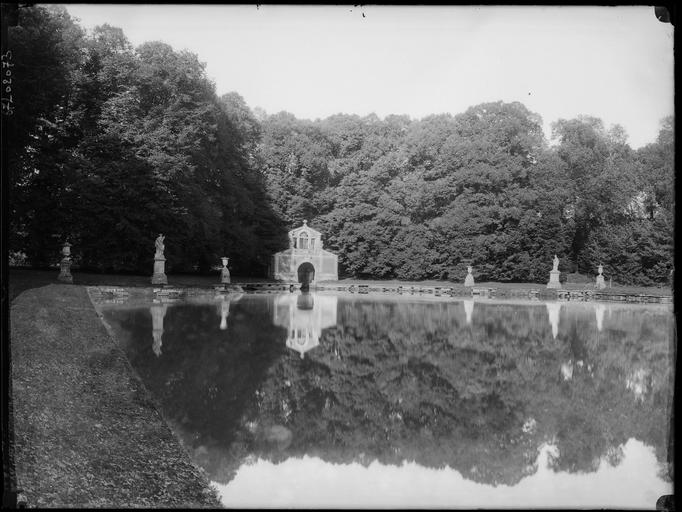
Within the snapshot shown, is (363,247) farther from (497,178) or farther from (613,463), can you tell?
(613,463)

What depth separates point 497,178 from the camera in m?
22.6

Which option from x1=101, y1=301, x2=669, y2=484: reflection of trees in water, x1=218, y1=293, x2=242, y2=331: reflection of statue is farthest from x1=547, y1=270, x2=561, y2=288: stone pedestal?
x1=218, y1=293, x2=242, y2=331: reflection of statue

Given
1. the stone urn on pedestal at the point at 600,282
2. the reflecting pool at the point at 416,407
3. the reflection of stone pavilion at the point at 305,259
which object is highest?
the reflection of stone pavilion at the point at 305,259

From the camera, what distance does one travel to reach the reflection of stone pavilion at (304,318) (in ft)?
33.7

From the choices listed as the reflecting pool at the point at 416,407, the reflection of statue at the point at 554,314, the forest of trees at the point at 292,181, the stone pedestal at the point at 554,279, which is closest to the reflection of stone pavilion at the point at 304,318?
the reflecting pool at the point at 416,407

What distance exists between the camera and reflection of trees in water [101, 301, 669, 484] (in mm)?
5254

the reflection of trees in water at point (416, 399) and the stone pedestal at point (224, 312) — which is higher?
the stone pedestal at point (224, 312)

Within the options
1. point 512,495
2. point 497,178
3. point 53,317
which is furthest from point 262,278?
point 512,495

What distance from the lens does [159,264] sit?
2131 cm

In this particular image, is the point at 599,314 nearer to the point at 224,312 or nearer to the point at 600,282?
the point at 600,282

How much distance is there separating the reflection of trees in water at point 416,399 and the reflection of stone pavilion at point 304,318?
15.1 inches

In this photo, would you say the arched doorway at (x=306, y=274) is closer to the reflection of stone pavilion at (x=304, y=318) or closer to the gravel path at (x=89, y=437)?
the reflection of stone pavilion at (x=304, y=318)

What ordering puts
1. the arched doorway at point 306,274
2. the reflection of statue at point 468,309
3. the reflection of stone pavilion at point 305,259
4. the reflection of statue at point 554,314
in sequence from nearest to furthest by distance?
the reflection of statue at point 554,314, the reflection of statue at point 468,309, the reflection of stone pavilion at point 305,259, the arched doorway at point 306,274

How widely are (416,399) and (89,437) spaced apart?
3.86 m
